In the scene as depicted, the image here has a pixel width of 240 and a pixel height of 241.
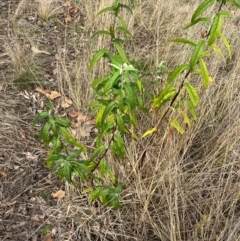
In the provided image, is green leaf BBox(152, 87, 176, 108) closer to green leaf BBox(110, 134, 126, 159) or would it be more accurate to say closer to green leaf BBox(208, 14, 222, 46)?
green leaf BBox(110, 134, 126, 159)

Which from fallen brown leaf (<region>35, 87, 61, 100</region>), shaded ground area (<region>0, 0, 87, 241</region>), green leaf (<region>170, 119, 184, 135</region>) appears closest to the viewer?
green leaf (<region>170, 119, 184, 135</region>)

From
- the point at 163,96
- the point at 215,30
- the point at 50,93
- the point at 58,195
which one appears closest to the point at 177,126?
the point at 163,96

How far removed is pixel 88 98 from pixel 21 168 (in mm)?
661

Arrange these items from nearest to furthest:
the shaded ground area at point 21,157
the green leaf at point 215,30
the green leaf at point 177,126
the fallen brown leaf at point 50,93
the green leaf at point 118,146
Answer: the green leaf at point 215,30 → the green leaf at point 118,146 → the green leaf at point 177,126 → the shaded ground area at point 21,157 → the fallen brown leaf at point 50,93

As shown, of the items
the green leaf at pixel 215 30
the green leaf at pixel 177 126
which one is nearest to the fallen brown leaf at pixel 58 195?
the green leaf at pixel 177 126

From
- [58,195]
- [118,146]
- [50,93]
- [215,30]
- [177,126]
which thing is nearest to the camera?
[215,30]

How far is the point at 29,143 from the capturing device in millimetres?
2520

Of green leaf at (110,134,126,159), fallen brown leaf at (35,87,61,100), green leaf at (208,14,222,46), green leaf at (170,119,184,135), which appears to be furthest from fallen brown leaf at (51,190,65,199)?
green leaf at (208,14,222,46)

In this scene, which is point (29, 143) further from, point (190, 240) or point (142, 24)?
point (142, 24)

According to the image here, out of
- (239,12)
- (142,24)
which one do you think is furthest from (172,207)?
(239,12)

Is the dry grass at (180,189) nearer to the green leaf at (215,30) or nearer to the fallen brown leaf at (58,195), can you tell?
the fallen brown leaf at (58,195)

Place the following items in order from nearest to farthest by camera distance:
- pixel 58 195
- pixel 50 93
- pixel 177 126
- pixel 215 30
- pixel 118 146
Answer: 1. pixel 215 30
2. pixel 118 146
3. pixel 177 126
4. pixel 58 195
5. pixel 50 93

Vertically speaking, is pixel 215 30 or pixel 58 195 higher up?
pixel 215 30

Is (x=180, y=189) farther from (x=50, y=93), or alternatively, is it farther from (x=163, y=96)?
(x=50, y=93)
